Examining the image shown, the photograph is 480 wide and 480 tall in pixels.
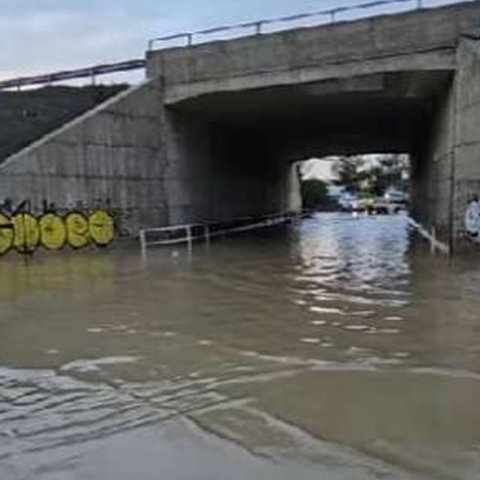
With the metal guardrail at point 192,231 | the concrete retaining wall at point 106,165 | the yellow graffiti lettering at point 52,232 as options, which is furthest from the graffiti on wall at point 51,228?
the metal guardrail at point 192,231

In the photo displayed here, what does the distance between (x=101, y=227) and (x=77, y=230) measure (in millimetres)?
1445

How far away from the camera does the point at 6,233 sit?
106 ft

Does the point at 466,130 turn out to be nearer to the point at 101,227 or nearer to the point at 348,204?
the point at 101,227

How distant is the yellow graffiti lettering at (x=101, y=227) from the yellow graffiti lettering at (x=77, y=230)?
326mm

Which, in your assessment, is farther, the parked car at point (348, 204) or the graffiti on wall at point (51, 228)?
the parked car at point (348, 204)

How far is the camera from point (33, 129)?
40438mm

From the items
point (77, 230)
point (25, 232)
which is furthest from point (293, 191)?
point (25, 232)

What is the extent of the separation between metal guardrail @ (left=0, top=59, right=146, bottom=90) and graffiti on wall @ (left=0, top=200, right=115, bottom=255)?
890 cm

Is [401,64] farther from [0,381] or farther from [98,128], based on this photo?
[0,381]

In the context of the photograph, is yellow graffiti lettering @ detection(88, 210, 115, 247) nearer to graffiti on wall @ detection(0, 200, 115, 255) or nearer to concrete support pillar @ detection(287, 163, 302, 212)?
graffiti on wall @ detection(0, 200, 115, 255)

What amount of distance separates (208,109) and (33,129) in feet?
25.5

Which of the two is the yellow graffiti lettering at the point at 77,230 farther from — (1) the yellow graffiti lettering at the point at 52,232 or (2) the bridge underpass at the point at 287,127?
(2) the bridge underpass at the point at 287,127

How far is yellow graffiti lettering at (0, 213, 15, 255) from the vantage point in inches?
1264

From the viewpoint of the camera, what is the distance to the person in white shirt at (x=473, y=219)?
97.8ft
